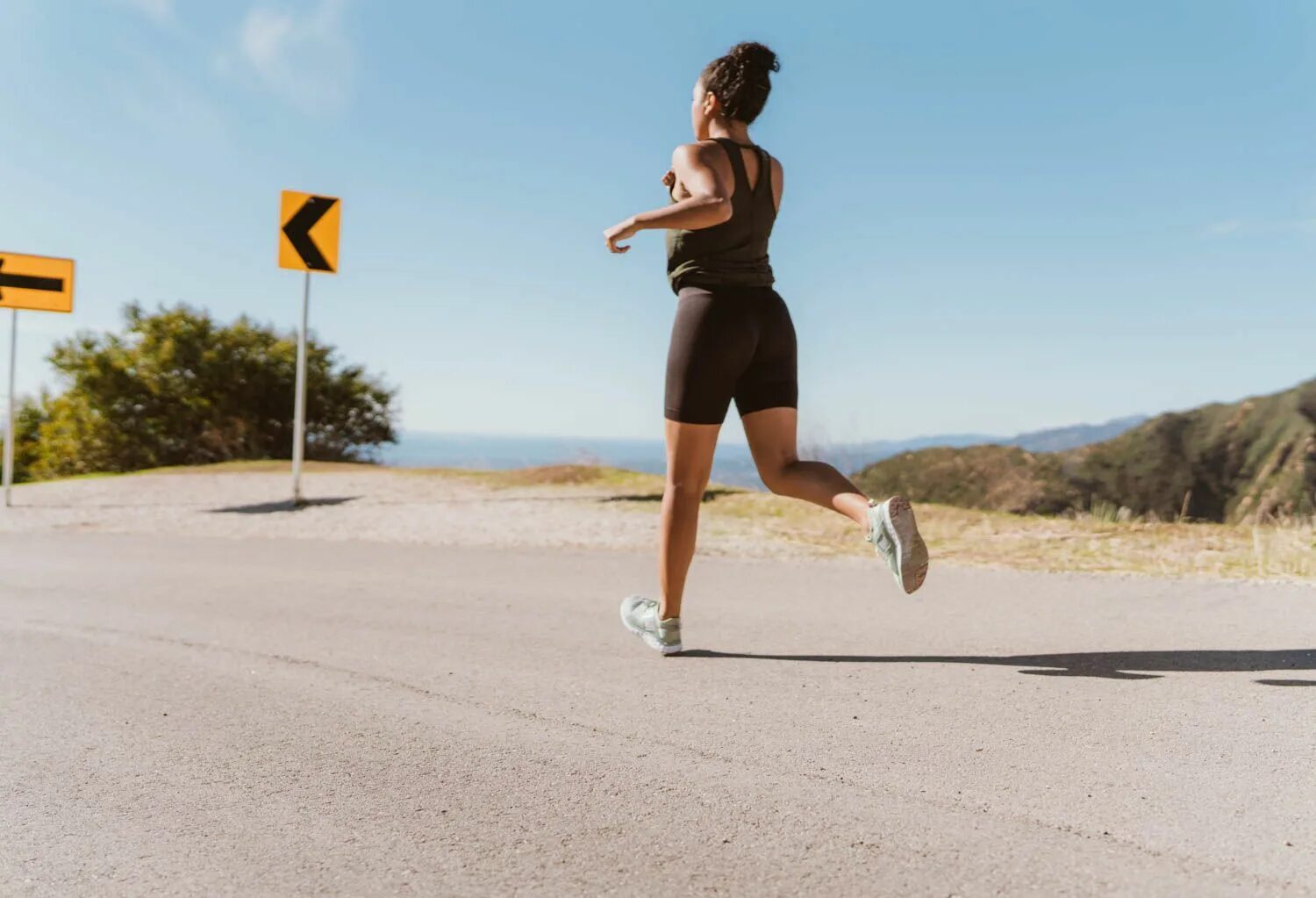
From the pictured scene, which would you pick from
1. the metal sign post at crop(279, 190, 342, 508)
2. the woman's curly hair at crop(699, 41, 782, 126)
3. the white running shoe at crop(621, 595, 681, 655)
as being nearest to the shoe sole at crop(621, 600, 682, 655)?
the white running shoe at crop(621, 595, 681, 655)

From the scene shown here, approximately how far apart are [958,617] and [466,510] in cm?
612

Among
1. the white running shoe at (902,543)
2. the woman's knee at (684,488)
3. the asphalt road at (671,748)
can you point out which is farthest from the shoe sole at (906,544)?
the woman's knee at (684,488)

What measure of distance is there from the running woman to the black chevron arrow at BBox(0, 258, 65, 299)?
403 inches

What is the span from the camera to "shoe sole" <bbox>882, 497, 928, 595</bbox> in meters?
3.36

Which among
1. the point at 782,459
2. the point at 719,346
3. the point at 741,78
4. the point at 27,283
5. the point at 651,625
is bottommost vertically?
the point at 651,625

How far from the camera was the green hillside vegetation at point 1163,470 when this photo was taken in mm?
9062

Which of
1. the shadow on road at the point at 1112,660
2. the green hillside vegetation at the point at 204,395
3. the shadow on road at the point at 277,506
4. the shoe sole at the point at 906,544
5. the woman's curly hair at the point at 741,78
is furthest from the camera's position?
the green hillside vegetation at the point at 204,395

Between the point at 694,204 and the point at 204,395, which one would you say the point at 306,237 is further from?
the point at 204,395

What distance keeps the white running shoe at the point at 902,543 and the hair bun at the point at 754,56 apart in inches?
68.7

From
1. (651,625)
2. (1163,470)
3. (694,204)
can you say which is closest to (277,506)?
(651,625)

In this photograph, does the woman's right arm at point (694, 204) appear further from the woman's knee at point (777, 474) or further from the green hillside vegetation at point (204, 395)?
the green hillside vegetation at point (204, 395)

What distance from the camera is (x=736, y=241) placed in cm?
374

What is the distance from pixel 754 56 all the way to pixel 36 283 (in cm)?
1058

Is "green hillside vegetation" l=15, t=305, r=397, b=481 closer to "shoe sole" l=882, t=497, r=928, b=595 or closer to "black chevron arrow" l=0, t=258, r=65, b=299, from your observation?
"black chevron arrow" l=0, t=258, r=65, b=299
